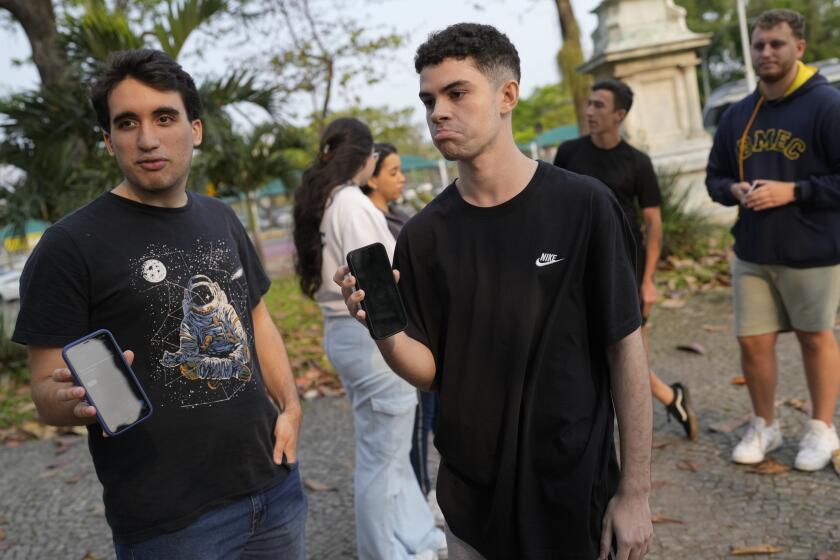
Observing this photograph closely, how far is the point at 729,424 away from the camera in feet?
17.2

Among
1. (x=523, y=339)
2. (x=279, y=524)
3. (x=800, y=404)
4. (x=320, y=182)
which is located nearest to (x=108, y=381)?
(x=279, y=524)

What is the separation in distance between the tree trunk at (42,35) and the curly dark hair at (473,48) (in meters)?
7.90

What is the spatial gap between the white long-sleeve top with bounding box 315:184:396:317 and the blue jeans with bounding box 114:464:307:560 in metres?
1.33

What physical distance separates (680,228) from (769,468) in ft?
17.6

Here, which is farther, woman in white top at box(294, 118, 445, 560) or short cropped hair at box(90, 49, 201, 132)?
woman in white top at box(294, 118, 445, 560)

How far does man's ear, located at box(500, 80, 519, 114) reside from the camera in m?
2.20

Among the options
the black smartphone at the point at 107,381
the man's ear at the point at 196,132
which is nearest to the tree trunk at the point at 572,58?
the man's ear at the point at 196,132

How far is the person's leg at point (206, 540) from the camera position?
2.22 meters

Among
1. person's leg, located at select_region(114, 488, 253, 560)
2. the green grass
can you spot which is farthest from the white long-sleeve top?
the green grass

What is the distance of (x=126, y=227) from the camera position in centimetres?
229

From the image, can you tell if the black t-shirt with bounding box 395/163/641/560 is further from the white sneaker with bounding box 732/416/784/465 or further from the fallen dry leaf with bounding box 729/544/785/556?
the white sneaker with bounding box 732/416/784/465

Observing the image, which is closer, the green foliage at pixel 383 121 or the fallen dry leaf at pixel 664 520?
the fallen dry leaf at pixel 664 520

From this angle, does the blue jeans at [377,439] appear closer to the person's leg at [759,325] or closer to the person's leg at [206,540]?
the person's leg at [206,540]

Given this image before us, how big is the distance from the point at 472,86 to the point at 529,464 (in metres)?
1.01
